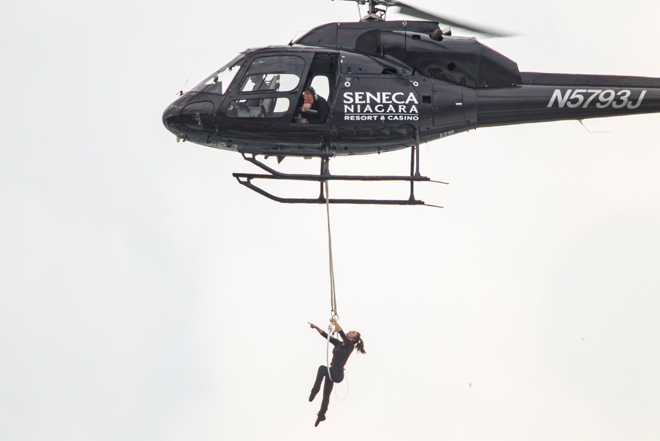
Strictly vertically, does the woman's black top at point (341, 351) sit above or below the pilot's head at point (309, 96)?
below

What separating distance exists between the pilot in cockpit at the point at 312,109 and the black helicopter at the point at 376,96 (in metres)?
0.04

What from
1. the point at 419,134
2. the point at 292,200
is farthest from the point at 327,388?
the point at 419,134

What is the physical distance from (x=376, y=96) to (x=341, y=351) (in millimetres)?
3659

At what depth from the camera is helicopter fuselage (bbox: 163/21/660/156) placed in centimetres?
1546

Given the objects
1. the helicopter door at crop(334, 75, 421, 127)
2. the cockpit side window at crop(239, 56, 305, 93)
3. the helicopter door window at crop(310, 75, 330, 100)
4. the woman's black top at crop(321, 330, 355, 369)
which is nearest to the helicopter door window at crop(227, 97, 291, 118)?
the cockpit side window at crop(239, 56, 305, 93)

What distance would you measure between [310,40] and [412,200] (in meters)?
2.89

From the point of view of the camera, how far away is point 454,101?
51.6ft

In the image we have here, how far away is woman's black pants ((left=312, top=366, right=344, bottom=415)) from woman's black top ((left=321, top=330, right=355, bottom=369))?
10 centimetres

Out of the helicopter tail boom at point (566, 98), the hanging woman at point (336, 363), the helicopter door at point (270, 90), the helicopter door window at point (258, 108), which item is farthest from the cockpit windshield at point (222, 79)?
the hanging woman at point (336, 363)

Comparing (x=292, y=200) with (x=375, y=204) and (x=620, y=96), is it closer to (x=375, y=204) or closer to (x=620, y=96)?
(x=375, y=204)

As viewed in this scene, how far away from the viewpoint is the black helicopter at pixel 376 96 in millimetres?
15453

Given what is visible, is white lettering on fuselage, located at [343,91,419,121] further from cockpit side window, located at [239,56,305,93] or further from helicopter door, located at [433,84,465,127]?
cockpit side window, located at [239,56,305,93]

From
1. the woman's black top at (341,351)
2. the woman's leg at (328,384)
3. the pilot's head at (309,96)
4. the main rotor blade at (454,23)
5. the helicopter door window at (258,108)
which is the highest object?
the main rotor blade at (454,23)

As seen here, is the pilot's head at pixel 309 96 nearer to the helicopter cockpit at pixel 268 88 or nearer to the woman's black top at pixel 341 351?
the helicopter cockpit at pixel 268 88
